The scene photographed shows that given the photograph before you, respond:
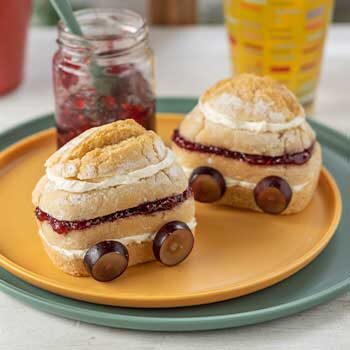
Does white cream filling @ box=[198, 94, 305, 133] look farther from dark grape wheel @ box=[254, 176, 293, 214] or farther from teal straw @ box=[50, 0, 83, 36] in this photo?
teal straw @ box=[50, 0, 83, 36]

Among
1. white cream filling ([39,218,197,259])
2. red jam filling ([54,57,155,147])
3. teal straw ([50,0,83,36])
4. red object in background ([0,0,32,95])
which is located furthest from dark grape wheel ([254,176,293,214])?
red object in background ([0,0,32,95])

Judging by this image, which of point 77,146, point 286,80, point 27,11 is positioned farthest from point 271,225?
point 27,11

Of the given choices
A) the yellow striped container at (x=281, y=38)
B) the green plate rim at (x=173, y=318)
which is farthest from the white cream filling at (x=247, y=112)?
the yellow striped container at (x=281, y=38)

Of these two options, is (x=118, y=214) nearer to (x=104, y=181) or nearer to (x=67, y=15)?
(x=104, y=181)

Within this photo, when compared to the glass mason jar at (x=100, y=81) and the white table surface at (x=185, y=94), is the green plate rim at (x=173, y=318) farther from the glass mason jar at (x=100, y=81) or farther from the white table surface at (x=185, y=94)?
the glass mason jar at (x=100, y=81)

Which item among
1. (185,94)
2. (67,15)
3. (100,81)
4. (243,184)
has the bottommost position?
(185,94)

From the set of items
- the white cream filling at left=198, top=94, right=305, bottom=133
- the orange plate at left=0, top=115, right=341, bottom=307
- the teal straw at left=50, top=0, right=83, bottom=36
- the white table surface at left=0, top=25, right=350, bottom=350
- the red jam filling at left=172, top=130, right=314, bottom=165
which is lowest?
the white table surface at left=0, top=25, right=350, bottom=350

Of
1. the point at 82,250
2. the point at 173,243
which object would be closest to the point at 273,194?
the point at 173,243
